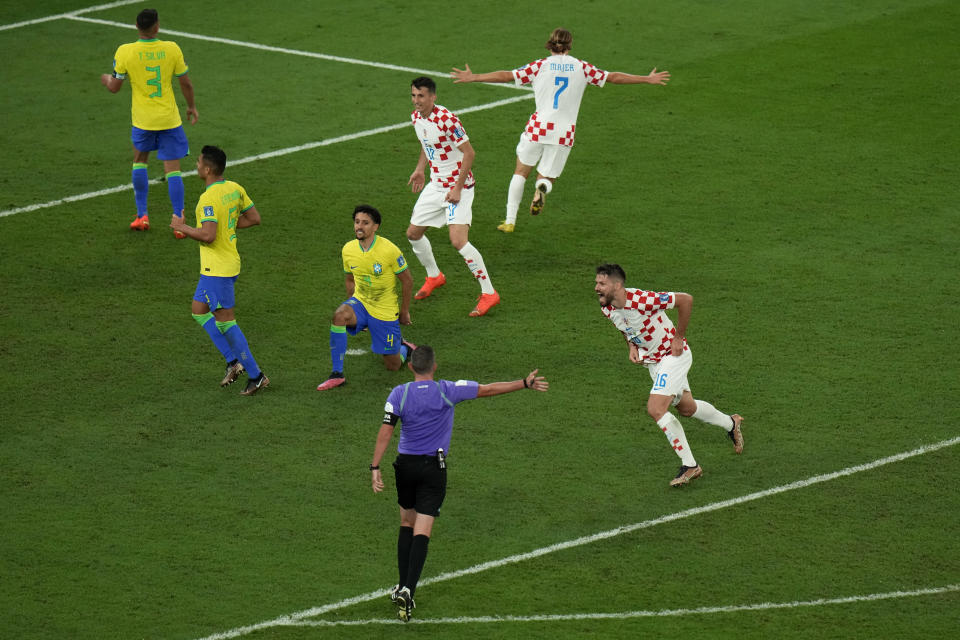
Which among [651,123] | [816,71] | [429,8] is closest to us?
[651,123]

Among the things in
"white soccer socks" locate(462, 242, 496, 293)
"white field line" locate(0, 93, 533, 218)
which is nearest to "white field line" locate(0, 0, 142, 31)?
"white field line" locate(0, 93, 533, 218)

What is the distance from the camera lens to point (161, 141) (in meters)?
16.2

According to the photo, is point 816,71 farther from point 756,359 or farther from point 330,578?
point 330,578

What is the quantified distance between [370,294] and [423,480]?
3757 mm

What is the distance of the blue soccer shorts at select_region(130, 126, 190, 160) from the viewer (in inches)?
634

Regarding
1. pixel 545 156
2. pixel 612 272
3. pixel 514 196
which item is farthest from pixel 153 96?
pixel 612 272

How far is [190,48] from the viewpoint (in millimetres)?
22719

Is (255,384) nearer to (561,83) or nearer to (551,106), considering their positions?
(551,106)

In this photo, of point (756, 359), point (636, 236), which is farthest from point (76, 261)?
point (756, 359)

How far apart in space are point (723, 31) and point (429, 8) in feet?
17.4

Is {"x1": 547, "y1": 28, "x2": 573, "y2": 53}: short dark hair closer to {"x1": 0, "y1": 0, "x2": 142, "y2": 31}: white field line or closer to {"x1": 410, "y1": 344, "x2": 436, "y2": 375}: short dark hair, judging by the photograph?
{"x1": 410, "y1": 344, "x2": 436, "y2": 375}: short dark hair

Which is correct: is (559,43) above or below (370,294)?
above

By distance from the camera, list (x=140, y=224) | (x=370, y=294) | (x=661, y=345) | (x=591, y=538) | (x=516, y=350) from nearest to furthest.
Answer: (x=591, y=538) < (x=661, y=345) < (x=370, y=294) < (x=516, y=350) < (x=140, y=224)

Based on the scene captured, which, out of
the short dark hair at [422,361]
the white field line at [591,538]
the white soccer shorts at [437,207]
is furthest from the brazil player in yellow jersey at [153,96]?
the white field line at [591,538]
